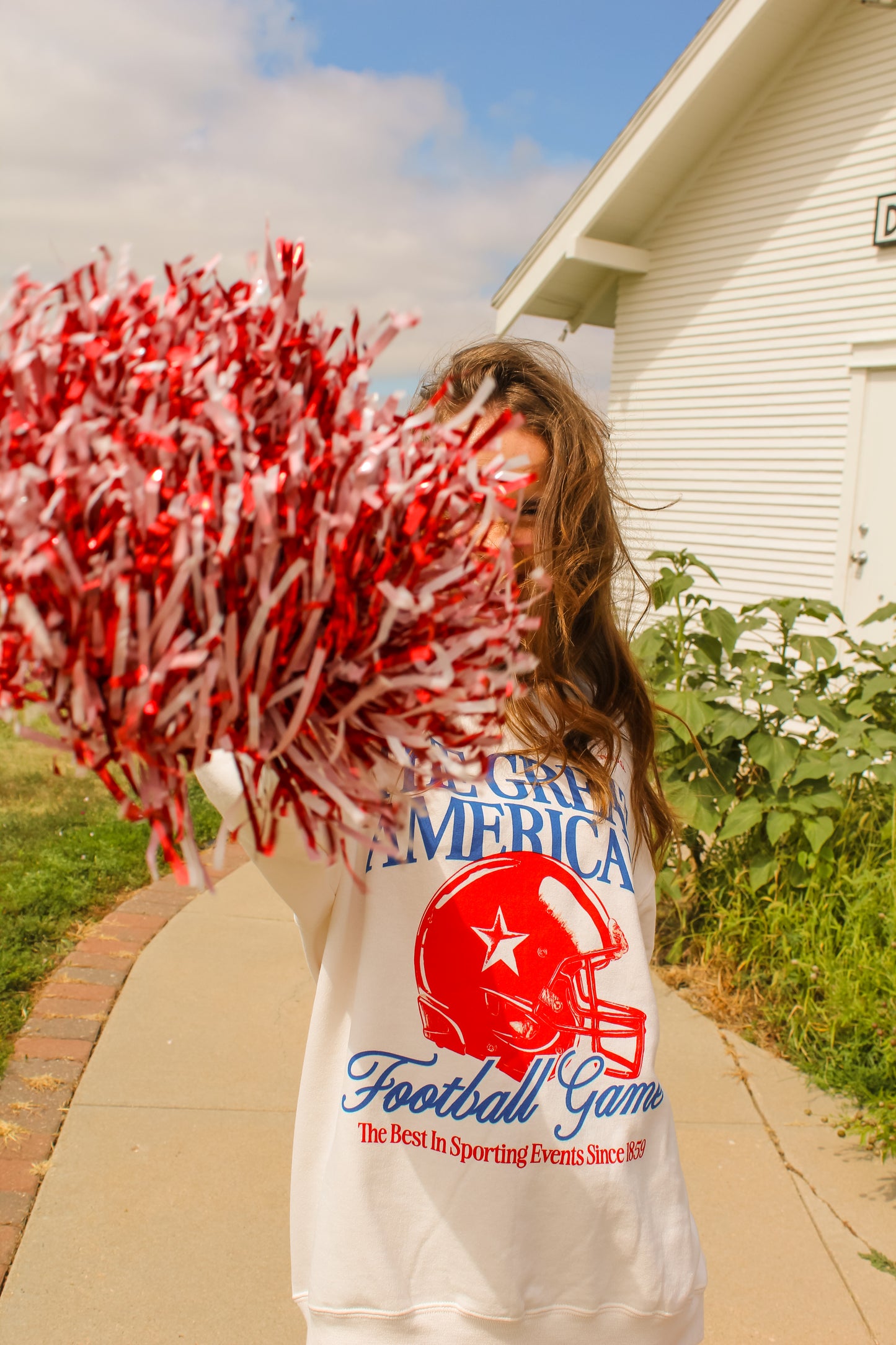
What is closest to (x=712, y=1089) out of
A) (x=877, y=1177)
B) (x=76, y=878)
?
(x=877, y=1177)

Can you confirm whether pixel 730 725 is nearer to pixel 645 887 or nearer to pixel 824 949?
pixel 824 949

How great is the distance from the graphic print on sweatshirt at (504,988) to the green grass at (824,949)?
1.84 meters

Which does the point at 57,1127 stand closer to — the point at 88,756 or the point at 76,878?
the point at 76,878

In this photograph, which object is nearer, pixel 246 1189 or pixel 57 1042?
pixel 246 1189

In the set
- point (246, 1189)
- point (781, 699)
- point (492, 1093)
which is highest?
point (781, 699)

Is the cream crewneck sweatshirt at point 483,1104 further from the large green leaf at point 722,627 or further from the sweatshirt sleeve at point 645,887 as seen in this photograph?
the large green leaf at point 722,627

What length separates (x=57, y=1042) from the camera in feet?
10.4

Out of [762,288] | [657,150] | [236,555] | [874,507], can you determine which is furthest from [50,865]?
[657,150]

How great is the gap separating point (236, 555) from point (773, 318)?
870 centimetres

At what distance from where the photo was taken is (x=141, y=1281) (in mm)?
2324

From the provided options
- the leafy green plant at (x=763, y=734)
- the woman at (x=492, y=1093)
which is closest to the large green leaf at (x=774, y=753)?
the leafy green plant at (x=763, y=734)

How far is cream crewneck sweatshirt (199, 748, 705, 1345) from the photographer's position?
126cm

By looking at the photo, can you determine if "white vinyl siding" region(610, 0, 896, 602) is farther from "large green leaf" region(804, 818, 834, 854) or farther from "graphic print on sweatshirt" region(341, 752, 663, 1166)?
"graphic print on sweatshirt" region(341, 752, 663, 1166)

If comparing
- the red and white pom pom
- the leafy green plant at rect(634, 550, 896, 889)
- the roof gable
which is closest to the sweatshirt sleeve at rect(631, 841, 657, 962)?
the red and white pom pom
